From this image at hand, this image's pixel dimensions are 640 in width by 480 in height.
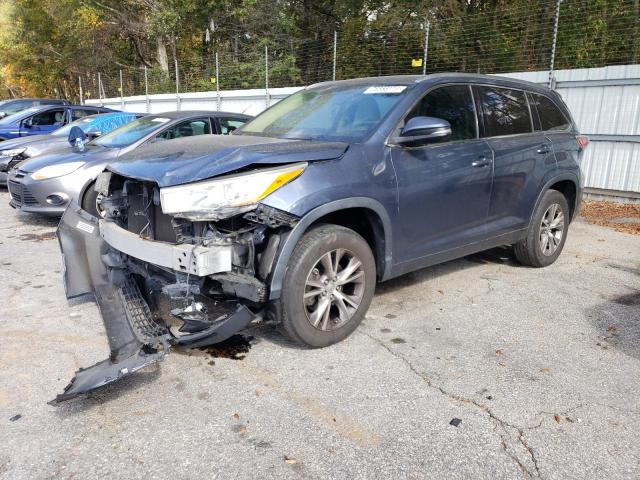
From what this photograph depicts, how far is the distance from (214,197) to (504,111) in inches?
124

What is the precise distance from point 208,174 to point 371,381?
5.17 feet

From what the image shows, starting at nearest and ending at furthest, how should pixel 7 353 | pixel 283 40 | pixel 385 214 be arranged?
1. pixel 7 353
2. pixel 385 214
3. pixel 283 40

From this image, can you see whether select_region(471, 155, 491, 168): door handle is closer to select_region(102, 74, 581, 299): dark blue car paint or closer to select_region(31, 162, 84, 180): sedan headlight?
select_region(102, 74, 581, 299): dark blue car paint

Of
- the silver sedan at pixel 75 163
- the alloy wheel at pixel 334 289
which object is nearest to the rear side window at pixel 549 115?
the alloy wheel at pixel 334 289

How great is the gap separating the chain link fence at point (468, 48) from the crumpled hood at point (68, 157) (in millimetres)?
7490

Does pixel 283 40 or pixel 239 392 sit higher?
pixel 283 40

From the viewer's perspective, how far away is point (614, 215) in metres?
8.55

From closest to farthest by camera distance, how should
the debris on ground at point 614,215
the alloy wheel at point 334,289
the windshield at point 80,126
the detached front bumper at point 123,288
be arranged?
the detached front bumper at point 123,288 < the alloy wheel at point 334,289 < the debris on ground at point 614,215 < the windshield at point 80,126

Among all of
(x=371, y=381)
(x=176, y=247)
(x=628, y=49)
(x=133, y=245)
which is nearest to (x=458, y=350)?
(x=371, y=381)

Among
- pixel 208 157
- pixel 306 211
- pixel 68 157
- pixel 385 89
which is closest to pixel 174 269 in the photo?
pixel 208 157

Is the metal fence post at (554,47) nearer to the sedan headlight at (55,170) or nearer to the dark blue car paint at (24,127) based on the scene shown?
the sedan headlight at (55,170)

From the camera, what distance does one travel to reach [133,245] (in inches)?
135

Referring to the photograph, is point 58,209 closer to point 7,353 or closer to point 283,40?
point 7,353

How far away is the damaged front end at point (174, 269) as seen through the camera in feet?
10.1
